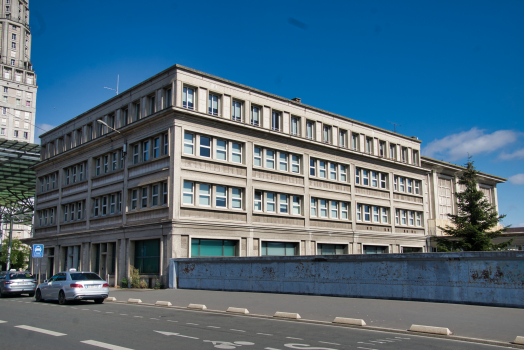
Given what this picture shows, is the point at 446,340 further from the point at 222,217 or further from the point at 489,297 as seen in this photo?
the point at 222,217

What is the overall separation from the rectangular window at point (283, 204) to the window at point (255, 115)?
5.93 m

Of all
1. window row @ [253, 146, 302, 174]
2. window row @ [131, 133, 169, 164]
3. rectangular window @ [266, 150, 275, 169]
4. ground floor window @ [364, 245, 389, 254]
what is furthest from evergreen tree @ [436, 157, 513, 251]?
window row @ [131, 133, 169, 164]

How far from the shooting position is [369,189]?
45375 millimetres

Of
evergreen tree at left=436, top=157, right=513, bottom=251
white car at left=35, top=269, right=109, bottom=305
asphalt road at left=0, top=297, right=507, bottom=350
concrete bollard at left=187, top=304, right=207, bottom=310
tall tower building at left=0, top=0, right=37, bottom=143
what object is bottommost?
concrete bollard at left=187, top=304, right=207, bottom=310

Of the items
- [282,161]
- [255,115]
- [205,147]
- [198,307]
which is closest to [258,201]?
[282,161]

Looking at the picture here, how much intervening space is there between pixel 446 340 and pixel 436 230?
44.2m

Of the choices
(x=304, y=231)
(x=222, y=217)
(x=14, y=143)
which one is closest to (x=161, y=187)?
(x=222, y=217)

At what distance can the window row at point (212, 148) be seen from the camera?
32.1m

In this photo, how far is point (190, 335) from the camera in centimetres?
1099

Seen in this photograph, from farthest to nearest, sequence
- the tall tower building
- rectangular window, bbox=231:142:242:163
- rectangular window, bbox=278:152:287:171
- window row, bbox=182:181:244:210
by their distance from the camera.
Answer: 1. the tall tower building
2. rectangular window, bbox=278:152:287:171
3. rectangular window, bbox=231:142:242:163
4. window row, bbox=182:181:244:210

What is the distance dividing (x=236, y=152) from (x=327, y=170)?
10244mm

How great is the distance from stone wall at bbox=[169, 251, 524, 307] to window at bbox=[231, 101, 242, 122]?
1196 cm

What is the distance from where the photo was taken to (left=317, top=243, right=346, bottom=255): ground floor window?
131ft

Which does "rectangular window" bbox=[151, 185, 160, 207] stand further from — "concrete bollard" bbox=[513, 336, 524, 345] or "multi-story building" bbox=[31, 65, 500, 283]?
"concrete bollard" bbox=[513, 336, 524, 345]
